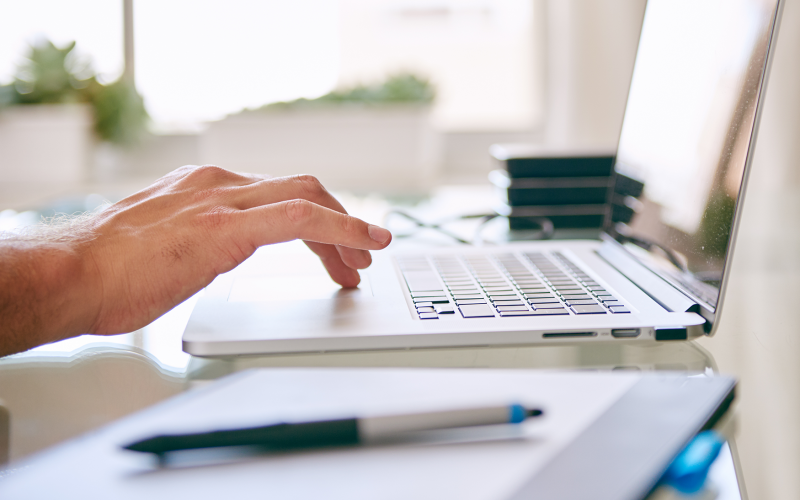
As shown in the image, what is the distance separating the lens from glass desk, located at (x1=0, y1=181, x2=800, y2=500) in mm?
290

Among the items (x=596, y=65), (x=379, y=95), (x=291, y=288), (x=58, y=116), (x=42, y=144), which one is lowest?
(x=42, y=144)

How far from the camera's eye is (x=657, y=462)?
241mm

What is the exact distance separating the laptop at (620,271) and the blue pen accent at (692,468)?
153mm

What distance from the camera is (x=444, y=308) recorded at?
451mm

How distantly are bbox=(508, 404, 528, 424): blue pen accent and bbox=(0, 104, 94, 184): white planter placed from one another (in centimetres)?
251

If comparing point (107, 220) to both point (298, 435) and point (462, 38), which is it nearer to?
point (298, 435)

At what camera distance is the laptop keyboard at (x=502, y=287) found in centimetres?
44

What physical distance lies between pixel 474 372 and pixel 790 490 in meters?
0.16

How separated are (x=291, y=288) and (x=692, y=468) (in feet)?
1.22

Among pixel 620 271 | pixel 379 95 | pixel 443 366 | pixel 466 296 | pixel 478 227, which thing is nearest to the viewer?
pixel 443 366

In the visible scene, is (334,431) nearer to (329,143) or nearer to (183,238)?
(183,238)

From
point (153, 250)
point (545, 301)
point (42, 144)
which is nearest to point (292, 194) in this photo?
point (153, 250)

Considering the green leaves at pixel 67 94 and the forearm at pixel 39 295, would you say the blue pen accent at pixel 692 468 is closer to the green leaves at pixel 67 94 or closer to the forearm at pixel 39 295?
the forearm at pixel 39 295

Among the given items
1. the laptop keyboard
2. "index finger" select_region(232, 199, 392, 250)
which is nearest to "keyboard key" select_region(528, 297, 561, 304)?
the laptop keyboard
